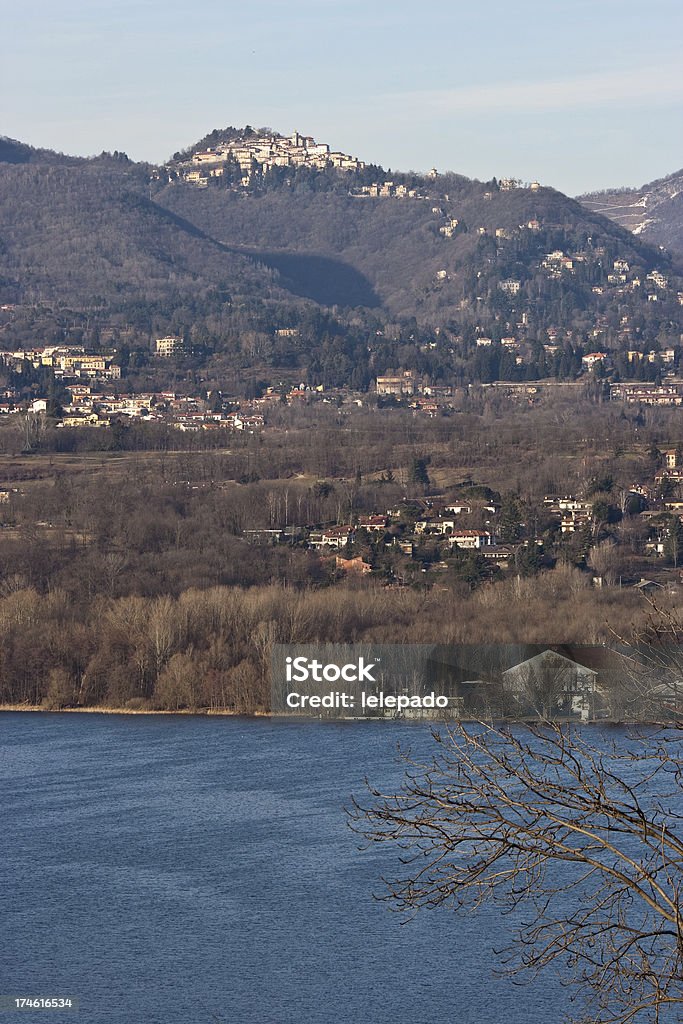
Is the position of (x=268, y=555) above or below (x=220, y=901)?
below

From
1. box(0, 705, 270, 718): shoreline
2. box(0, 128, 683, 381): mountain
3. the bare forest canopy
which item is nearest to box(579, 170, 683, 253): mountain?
box(0, 128, 683, 381): mountain

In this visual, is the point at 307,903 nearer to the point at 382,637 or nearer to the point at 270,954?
the point at 270,954

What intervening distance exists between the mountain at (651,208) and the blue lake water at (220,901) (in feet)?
426

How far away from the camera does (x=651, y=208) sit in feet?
526

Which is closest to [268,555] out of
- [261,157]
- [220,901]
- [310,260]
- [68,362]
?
[220,901]

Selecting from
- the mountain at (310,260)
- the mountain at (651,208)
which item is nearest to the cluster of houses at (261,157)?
the mountain at (310,260)

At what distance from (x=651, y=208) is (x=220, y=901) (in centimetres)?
15499

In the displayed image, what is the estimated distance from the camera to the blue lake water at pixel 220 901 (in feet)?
31.9

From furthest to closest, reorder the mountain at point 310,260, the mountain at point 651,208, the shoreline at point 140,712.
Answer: the mountain at point 651,208
the mountain at point 310,260
the shoreline at point 140,712

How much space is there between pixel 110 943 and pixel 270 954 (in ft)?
3.74

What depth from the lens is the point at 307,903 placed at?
11844 mm

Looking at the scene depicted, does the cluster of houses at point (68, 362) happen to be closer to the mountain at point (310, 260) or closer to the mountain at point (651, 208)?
the mountain at point (310, 260)

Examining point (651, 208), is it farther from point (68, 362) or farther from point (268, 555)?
point (268, 555)

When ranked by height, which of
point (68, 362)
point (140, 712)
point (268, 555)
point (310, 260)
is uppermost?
point (310, 260)
